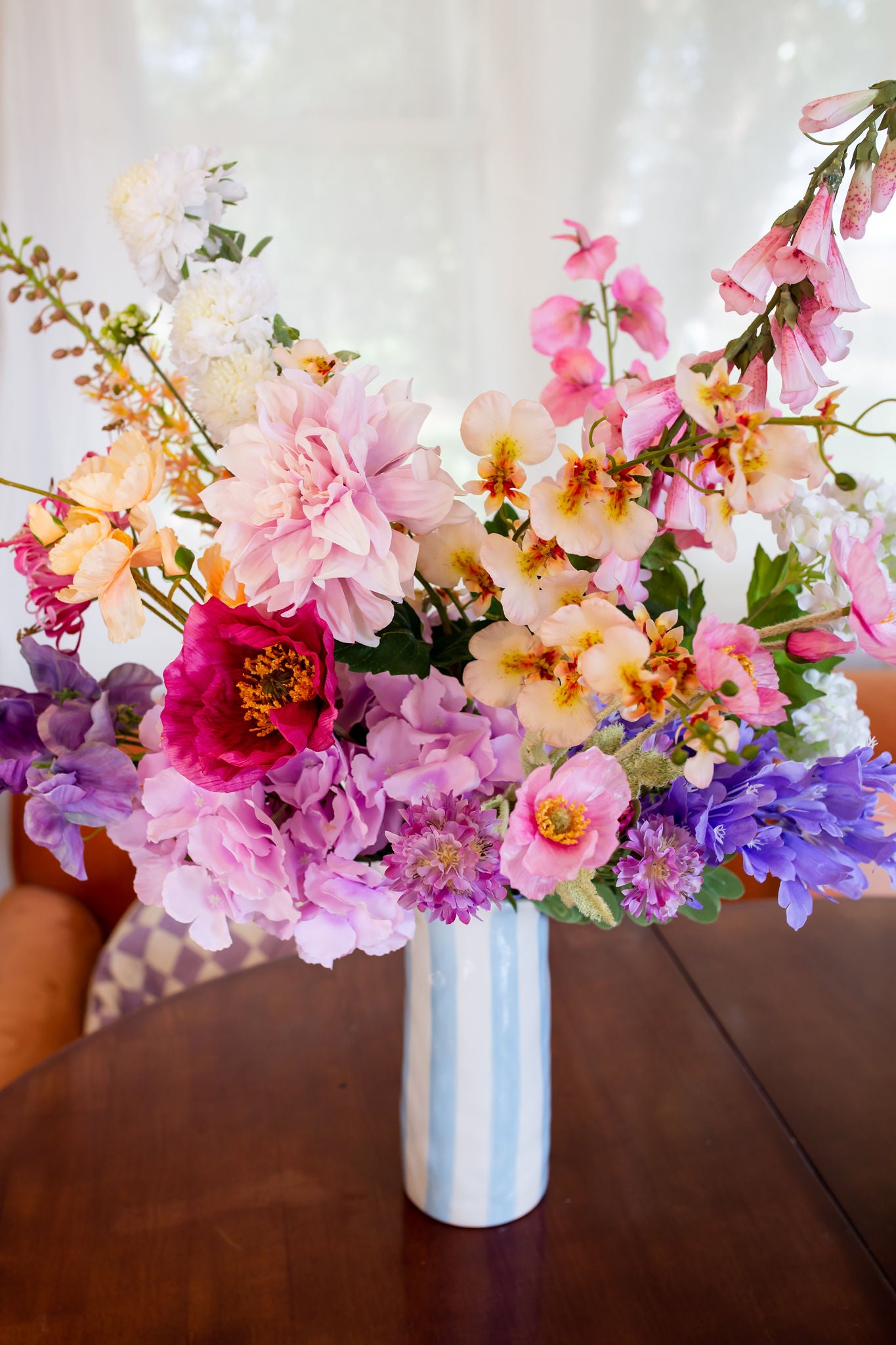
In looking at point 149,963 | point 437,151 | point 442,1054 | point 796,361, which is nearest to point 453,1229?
point 442,1054

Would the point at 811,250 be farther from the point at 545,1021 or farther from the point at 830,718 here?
the point at 545,1021

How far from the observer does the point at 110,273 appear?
5.74 ft

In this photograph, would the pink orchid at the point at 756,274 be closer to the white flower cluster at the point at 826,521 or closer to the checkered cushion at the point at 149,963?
the white flower cluster at the point at 826,521

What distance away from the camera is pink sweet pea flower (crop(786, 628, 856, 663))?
42 cm

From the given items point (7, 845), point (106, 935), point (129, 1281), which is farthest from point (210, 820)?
point (7, 845)

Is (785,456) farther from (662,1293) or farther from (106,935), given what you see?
(106,935)

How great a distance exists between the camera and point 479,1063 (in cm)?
64

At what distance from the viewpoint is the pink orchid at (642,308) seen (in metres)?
0.64

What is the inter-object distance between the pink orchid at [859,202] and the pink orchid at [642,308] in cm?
22

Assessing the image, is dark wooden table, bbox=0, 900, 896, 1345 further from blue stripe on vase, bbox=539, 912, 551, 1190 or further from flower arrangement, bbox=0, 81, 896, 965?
flower arrangement, bbox=0, 81, 896, 965

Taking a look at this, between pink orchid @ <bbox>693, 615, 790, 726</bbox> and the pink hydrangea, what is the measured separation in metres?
0.15

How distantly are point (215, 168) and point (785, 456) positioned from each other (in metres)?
0.36

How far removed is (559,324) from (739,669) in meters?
0.35

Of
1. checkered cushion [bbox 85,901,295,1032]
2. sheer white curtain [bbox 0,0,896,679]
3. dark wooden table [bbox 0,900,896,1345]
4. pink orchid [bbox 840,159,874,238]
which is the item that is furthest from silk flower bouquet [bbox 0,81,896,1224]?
sheer white curtain [bbox 0,0,896,679]
